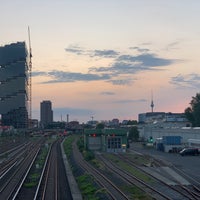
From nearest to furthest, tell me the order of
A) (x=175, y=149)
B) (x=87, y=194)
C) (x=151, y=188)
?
(x=87, y=194), (x=151, y=188), (x=175, y=149)

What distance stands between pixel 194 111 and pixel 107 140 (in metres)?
56.6

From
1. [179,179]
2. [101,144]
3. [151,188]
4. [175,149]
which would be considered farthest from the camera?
[101,144]

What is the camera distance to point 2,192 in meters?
32.7

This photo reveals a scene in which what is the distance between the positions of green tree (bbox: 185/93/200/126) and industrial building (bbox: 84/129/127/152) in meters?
47.0

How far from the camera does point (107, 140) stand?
81.2m

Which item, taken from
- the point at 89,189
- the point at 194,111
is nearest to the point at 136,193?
the point at 89,189

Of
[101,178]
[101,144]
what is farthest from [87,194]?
[101,144]

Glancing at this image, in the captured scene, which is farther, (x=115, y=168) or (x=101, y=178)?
(x=115, y=168)

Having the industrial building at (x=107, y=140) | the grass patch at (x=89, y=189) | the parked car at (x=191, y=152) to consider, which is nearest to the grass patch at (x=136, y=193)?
the grass patch at (x=89, y=189)

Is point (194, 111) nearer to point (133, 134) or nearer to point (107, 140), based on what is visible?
point (133, 134)

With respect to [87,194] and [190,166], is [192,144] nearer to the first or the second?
[190,166]

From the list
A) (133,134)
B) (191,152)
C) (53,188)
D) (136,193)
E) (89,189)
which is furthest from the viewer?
(133,134)

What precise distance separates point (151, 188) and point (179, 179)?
24.7 ft

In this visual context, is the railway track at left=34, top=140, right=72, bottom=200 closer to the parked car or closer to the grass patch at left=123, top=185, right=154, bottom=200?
the grass patch at left=123, top=185, right=154, bottom=200
